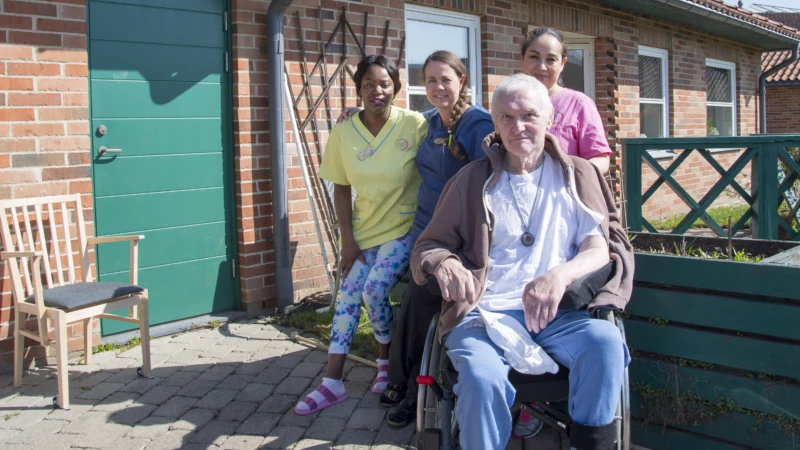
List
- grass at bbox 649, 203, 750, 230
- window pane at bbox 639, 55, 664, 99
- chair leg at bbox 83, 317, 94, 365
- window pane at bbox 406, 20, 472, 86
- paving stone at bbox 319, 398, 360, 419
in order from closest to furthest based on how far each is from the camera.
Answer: paving stone at bbox 319, 398, 360, 419 → chair leg at bbox 83, 317, 94, 365 → window pane at bbox 406, 20, 472, 86 → grass at bbox 649, 203, 750, 230 → window pane at bbox 639, 55, 664, 99

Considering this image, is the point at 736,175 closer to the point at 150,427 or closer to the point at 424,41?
the point at 424,41

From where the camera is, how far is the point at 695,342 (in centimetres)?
286

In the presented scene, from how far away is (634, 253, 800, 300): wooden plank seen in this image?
2668 millimetres

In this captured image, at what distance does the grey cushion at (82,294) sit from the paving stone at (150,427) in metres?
0.67

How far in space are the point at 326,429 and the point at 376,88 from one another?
5.31 feet

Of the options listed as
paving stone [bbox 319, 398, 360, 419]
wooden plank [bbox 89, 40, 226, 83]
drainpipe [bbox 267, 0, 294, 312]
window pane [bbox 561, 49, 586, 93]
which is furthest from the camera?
window pane [bbox 561, 49, 586, 93]

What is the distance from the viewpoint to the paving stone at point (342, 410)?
138 inches

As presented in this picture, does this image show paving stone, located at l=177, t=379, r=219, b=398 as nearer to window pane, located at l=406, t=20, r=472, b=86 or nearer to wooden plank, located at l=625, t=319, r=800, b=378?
wooden plank, located at l=625, t=319, r=800, b=378

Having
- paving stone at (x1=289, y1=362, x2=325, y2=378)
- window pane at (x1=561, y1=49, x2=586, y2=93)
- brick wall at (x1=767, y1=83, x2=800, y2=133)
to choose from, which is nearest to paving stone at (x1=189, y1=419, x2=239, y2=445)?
paving stone at (x1=289, y1=362, x2=325, y2=378)

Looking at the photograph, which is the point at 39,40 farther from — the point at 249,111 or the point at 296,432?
the point at 296,432

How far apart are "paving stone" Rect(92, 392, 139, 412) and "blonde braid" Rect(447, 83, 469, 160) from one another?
6.66ft

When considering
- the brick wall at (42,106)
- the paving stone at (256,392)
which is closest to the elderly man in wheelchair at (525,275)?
the paving stone at (256,392)

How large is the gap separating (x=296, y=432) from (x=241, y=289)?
2.00m

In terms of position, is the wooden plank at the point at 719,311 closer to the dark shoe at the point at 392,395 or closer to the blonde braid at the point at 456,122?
the blonde braid at the point at 456,122
